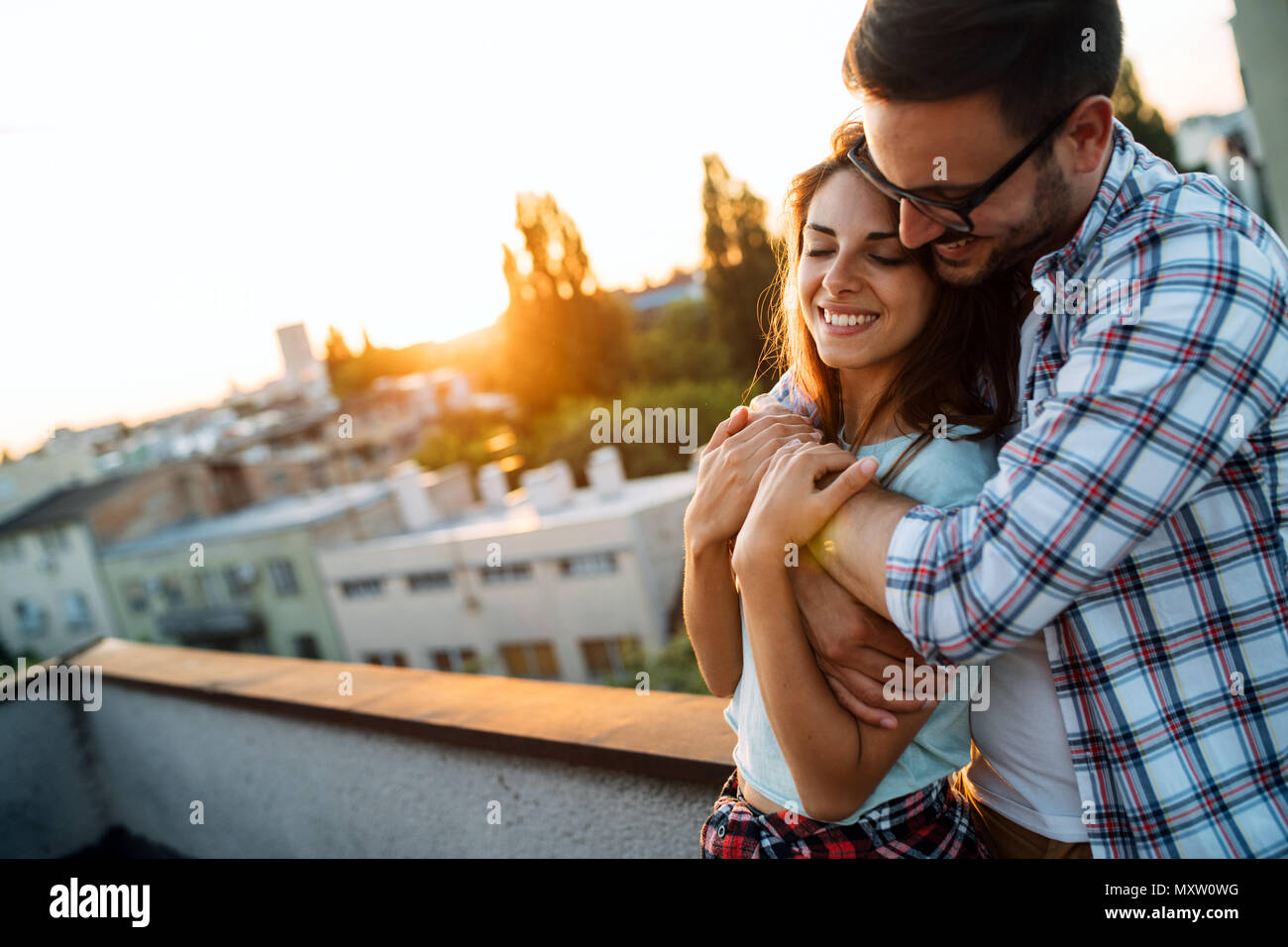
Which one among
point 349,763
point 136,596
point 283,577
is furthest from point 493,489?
point 349,763

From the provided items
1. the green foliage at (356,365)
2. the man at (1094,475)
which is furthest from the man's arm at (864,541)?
the green foliage at (356,365)

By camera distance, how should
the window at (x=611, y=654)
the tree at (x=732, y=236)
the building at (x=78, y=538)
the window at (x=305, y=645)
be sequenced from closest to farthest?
the window at (x=611, y=654) → the window at (x=305, y=645) → the tree at (x=732, y=236) → the building at (x=78, y=538)

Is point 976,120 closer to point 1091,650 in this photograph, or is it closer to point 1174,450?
point 1174,450

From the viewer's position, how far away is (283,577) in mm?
23516

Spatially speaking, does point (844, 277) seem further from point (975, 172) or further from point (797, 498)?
point (797, 498)

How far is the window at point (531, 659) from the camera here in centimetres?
1970

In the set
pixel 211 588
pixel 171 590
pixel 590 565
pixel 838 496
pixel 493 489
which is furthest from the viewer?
pixel 171 590

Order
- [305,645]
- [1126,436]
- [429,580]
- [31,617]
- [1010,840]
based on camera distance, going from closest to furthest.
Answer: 1. [1126,436]
2. [1010,840]
3. [429,580]
4. [305,645]
5. [31,617]

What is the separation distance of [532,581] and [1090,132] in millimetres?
18189

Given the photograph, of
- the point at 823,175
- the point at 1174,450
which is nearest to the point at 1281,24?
the point at 823,175

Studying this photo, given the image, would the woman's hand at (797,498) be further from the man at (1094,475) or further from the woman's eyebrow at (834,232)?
the woman's eyebrow at (834,232)

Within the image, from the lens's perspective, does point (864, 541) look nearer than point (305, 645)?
Yes

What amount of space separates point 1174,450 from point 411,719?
80.0 inches

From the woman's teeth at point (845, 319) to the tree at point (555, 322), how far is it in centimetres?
2900
